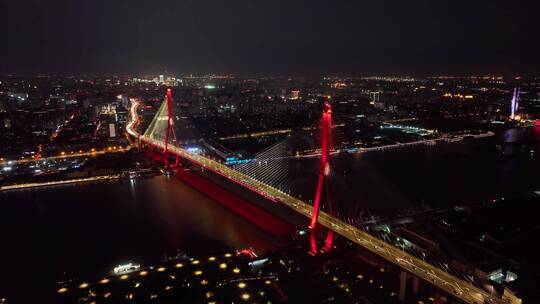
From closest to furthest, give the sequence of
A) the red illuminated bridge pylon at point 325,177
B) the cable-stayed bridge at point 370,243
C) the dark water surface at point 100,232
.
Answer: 1. the cable-stayed bridge at point 370,243
2. the red illuminated bridge pylon at point 325,177
3. the dark water surface at point 100,232

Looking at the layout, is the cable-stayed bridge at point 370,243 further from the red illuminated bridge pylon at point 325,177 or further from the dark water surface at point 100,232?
the dark water surface at point 100,232

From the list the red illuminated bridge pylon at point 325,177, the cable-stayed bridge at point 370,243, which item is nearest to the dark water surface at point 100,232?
the cable-stayed bridge at point 370,243

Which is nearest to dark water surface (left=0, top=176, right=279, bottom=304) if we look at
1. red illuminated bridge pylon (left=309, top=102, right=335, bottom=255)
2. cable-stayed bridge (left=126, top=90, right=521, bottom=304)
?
cable-stayed bridge (left=126, top=90, right=521, bottom=304)

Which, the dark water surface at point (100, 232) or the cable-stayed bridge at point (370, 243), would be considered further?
the dark water surface at point (100, 232)

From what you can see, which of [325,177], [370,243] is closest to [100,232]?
[325,177]

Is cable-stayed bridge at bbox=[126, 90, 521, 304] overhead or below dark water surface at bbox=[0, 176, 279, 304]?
overhead

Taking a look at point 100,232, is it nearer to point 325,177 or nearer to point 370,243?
point 325,177

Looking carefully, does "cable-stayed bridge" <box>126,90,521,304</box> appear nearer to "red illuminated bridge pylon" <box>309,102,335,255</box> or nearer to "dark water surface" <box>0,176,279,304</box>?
"red illuminated bridge pylon" <box>309,102,335,255</box>

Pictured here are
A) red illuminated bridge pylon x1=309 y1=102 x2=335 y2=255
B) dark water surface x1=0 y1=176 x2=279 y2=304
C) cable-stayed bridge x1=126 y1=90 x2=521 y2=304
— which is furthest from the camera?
dark water surface x1=0 y1=176 x2=279 y2=304
